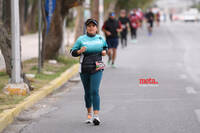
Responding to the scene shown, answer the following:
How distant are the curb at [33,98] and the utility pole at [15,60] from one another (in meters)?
0.30

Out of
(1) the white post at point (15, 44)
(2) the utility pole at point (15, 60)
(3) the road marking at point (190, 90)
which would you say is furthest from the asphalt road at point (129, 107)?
(1) the white post at point (15, 44)

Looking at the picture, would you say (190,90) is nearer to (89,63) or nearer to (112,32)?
(89,63)

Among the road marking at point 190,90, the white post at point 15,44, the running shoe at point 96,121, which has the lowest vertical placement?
the road marking at point 190,90

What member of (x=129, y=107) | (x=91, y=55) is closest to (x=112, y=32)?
(x=129, y=107)

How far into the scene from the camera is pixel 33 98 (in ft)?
34.8

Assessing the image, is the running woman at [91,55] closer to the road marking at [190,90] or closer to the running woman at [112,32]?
the road marking at [190,90]

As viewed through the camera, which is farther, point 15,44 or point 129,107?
point 15,44

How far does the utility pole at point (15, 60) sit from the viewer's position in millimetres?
10789

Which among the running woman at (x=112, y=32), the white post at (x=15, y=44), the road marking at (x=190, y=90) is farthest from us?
the running woman at (x=112, y=32)

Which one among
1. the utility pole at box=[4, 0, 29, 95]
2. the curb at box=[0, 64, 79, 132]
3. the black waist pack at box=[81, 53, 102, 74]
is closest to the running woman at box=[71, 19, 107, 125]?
the black waist pack at box=[81, 53, 102, 74]

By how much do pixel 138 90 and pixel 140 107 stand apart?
2528mm

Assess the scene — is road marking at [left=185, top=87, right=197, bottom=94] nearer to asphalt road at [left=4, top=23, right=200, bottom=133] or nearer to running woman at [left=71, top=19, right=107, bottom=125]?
asphalt road at [left=4, top=23, right=200, bottom=133]

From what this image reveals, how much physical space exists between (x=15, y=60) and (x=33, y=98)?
2.90ft

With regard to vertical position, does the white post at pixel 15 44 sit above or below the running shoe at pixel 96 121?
above
